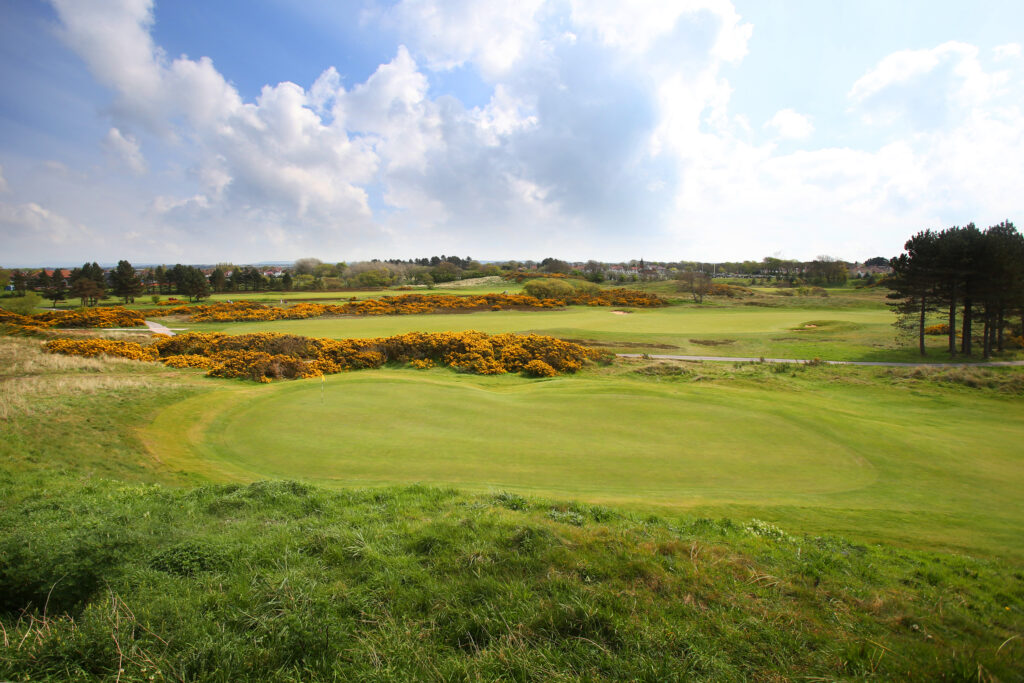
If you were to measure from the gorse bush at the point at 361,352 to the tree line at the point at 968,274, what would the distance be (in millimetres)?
21216

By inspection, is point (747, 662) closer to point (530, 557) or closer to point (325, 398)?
point (530, 557)

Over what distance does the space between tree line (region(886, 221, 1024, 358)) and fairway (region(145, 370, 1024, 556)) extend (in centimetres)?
1476

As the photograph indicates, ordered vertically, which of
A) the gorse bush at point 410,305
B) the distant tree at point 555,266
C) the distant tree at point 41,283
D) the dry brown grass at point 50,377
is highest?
the distant tree at point 555,266

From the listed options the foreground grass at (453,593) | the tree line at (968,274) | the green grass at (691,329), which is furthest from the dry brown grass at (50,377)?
the tree line at (968,274)

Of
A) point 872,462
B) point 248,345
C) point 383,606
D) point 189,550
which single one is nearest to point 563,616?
point 383,606

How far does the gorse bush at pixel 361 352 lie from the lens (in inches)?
790

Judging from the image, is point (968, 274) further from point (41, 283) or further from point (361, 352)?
point (41, 283)

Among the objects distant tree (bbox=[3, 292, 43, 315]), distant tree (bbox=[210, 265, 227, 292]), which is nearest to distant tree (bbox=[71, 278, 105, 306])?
distant tree (bbox=[3, 292, 43, 315])

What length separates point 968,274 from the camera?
81.3 ft

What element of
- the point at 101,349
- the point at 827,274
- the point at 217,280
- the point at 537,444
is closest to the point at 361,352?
the point at 101,349

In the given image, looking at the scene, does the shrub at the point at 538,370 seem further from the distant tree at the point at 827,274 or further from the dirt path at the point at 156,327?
the distant tree at the point at 827,274

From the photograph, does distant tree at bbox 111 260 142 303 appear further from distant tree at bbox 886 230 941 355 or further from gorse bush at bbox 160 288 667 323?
distant tree at bbox 886 230 941 355

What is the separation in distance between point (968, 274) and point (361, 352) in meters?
34.2

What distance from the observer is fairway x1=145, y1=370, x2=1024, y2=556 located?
24.7 feet
